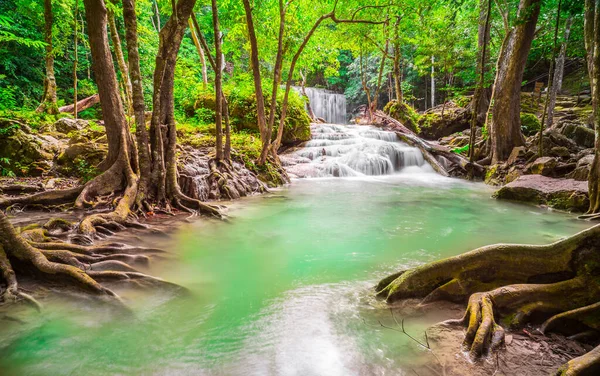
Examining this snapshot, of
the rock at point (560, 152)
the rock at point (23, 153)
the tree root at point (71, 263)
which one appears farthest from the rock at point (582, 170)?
the rock at point (23, 153)

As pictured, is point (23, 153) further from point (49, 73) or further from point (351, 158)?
point (351, 158)

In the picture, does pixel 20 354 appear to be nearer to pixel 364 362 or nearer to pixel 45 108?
pixel 364 362

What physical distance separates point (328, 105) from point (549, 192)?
2516 cm

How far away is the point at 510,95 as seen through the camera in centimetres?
1160

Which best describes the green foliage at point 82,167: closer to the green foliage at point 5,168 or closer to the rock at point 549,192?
the green foliage at point 5,168

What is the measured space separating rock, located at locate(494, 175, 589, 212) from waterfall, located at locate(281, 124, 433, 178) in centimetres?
654

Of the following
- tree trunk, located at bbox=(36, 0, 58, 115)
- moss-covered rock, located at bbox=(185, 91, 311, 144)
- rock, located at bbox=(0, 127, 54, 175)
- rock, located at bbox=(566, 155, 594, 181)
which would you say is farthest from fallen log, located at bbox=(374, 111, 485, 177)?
tree trunk, located at bbox=(36, 0, 58, 115)

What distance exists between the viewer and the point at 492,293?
268 cm

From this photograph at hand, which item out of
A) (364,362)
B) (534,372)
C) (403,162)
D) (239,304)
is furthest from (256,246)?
(403,162)

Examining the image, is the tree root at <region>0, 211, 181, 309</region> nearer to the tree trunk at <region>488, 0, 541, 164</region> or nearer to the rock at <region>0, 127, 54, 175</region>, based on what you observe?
the rock at <region>0, 127, 54, 175</region>

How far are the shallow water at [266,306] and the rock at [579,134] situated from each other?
21.4 ft

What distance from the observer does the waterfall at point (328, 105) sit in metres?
30.3

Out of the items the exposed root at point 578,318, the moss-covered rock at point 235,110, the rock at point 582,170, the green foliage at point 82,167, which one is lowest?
the exposed root at point 578,318

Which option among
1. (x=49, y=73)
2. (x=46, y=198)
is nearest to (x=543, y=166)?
(x=46, y=198)
